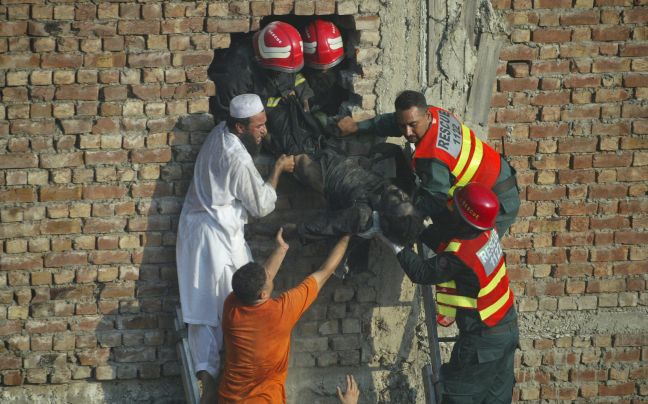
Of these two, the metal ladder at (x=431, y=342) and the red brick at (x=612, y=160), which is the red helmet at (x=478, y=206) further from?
the red brick at (x=612, y=160)

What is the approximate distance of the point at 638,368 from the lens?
20.7ft

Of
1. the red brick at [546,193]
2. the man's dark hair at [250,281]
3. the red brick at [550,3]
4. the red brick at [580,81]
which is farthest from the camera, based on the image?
the red brick at [546,193]

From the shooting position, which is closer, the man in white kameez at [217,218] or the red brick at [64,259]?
the man in white kameez at [217,218]

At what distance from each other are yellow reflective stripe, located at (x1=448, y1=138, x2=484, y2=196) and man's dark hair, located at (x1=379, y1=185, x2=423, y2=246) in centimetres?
35

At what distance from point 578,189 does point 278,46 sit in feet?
7.67

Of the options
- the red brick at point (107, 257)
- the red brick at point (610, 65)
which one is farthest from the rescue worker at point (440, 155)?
the red brick at point (107, 257)

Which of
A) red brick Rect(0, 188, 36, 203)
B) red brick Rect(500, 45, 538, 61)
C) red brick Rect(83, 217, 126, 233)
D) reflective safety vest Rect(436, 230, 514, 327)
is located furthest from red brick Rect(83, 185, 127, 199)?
red brick Rect(500, 45, 538, 61)

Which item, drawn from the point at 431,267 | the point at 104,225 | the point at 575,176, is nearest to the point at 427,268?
the point at 431,267

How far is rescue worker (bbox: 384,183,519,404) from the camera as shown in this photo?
5090 millimetres

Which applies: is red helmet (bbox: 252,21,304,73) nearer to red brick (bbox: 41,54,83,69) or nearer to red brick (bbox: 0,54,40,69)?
red brick (bbox: 41,54,83,69)

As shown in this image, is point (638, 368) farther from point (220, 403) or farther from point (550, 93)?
point (220, 403)

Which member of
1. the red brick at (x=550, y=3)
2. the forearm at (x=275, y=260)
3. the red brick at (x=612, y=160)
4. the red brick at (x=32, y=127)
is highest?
the red brick at (x=550, y=3)

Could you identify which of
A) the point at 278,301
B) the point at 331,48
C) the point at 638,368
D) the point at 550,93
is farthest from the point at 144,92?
the point at 638,368

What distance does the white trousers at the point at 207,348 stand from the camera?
5465 mm
